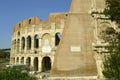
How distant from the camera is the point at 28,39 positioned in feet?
148

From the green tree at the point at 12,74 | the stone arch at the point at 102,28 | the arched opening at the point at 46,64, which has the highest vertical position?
the stone arch at the point at 102,28

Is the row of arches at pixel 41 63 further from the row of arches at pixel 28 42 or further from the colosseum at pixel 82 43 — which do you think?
the colosseum at pixel 82 43

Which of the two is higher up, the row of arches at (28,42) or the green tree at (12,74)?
the row of arches at (28,42)

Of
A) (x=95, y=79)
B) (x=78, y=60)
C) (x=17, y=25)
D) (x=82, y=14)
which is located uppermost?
(x=17, y=25)

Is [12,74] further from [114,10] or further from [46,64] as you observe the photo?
[46,64]

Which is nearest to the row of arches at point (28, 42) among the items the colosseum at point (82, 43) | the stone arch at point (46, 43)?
the stone arch at point (46, 43)

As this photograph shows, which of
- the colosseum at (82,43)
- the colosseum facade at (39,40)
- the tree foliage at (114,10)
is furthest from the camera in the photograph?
the colosseum facade at (39,40)

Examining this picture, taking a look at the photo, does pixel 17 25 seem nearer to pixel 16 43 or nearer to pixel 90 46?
pixel 16 43

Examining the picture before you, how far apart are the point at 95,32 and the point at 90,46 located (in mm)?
1184

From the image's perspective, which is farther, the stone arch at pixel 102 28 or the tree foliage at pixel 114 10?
Answer: the stone arch at pixel 102 28

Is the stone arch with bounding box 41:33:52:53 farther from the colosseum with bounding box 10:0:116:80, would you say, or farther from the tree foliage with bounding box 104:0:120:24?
the tree foliage with bounding box 104:0:120:24

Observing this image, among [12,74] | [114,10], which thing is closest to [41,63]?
[12,74]

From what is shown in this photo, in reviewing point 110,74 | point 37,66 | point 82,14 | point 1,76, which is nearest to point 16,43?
point 37,66

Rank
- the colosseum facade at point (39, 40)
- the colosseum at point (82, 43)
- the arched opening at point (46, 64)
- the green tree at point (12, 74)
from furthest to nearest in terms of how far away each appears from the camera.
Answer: the arched opening at point (46, 64) < the colosseum facade at point (39, 40) < the colosseum at point (82, 43) < the green tree at point (12, 74)
